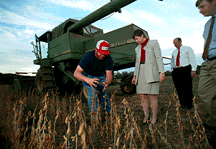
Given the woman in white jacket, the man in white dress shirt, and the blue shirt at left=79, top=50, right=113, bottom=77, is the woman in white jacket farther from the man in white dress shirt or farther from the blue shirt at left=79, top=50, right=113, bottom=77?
the man in white dress shirt

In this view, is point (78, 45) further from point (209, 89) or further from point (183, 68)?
point (209, 89)

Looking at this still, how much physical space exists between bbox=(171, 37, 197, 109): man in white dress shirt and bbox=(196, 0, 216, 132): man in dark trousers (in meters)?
1.37

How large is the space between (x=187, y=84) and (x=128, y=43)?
7.98ft

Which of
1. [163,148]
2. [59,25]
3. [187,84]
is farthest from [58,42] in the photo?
[163,148]

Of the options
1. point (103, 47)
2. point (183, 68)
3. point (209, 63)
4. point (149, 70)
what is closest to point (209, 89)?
point (209, 63)

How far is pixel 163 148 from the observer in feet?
5.67

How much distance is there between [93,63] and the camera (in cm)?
259

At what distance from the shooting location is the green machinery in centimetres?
471

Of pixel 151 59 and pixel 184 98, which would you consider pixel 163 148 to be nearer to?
pixel 151 59

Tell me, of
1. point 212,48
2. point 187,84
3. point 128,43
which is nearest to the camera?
point 212,48

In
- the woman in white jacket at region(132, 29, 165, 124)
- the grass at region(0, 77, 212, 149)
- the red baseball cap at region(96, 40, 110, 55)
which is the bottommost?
the grass at region(0, 77, 212, 149)

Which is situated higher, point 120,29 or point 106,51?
point 120,29

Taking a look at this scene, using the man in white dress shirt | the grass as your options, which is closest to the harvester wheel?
the grass

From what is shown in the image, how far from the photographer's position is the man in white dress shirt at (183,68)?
312 centimetres
